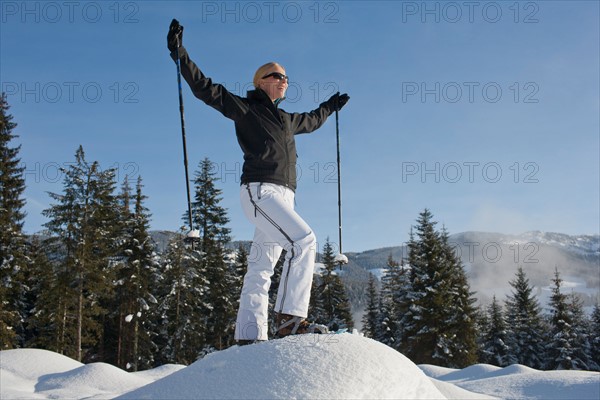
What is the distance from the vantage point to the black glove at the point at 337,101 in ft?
19.7

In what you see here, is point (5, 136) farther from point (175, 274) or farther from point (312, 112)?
point (312, 112)

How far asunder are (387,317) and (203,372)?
134 feet

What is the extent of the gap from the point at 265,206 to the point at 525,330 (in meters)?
44.2

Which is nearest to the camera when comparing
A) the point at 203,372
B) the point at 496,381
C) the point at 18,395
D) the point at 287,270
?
the point at 203,372

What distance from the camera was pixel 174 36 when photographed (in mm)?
4656

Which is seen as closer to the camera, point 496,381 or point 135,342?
point 496,381

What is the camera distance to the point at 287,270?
4.42 meters

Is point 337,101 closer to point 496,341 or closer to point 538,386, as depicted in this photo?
point 538,386

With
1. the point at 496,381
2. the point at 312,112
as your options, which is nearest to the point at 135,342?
the point at 496,381

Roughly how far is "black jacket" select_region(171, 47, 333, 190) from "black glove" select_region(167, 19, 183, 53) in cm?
9

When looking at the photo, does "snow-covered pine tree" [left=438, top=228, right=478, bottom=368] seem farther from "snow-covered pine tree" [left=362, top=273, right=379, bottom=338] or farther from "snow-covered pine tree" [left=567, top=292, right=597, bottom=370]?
"snow-covered pine tree" [left=362, top=273, right=379, bottom=338]

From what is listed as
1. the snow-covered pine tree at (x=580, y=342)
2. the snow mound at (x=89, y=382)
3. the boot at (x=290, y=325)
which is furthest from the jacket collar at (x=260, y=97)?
the snow-covered pine tree at (x=580, y=342)

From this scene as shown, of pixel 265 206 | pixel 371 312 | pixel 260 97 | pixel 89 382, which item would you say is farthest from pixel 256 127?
pixel 371 312

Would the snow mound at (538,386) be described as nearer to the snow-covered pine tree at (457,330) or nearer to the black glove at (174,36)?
the black glove at (174,36)
